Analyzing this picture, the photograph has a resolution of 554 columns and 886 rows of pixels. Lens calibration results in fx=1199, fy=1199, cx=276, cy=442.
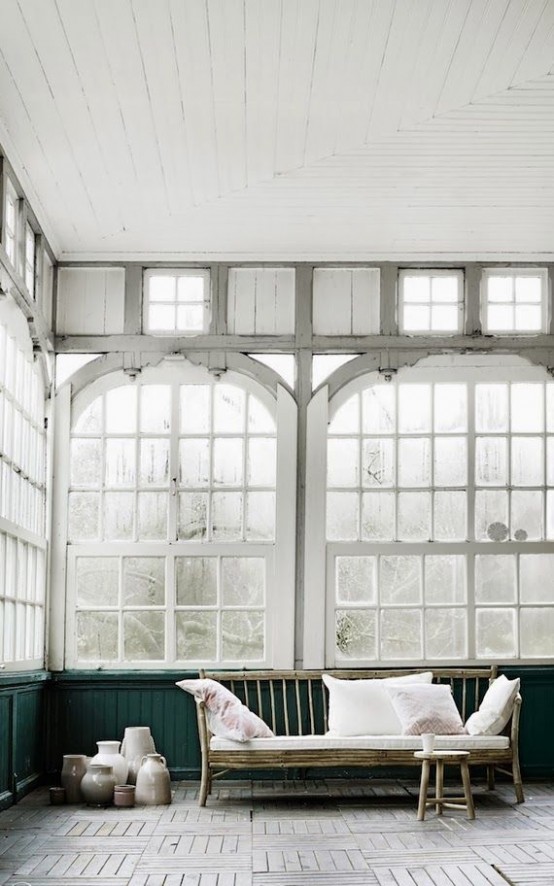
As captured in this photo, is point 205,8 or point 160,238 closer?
point 205,8

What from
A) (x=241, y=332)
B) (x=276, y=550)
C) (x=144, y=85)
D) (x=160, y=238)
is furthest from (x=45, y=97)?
(x=276, y=550)

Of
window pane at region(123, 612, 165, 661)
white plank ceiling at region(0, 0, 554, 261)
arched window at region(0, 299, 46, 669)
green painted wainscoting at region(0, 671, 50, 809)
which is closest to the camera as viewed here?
white plank ceiling at region(0, 0, 554, 261)

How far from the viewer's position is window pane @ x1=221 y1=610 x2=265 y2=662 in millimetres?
9078

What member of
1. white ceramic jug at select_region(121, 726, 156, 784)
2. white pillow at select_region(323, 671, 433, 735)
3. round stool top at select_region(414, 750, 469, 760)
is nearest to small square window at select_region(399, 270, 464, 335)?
white pillow at select_region(323, 671, 433, 735)

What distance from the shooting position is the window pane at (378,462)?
9273mm

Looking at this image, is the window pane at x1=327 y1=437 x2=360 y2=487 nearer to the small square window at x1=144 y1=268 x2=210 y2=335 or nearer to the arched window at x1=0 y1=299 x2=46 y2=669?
the small square window at x1=144 y1=268 x2=210 y2=335

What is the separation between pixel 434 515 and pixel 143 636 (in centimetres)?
241

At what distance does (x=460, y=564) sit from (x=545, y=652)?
93 cm

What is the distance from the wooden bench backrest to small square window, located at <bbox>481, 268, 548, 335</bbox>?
2675 millimetres

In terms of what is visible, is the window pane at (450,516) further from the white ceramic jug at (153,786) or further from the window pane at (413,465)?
the white ceramic jug at (153,786)

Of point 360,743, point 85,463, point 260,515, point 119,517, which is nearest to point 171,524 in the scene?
point 119,517

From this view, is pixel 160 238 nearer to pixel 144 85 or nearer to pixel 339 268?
pixel 339 268

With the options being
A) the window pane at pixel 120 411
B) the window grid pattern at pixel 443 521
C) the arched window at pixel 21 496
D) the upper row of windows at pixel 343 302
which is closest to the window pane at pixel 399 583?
the window grid pattern at pixel 443 521

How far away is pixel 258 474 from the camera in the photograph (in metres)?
9.27
